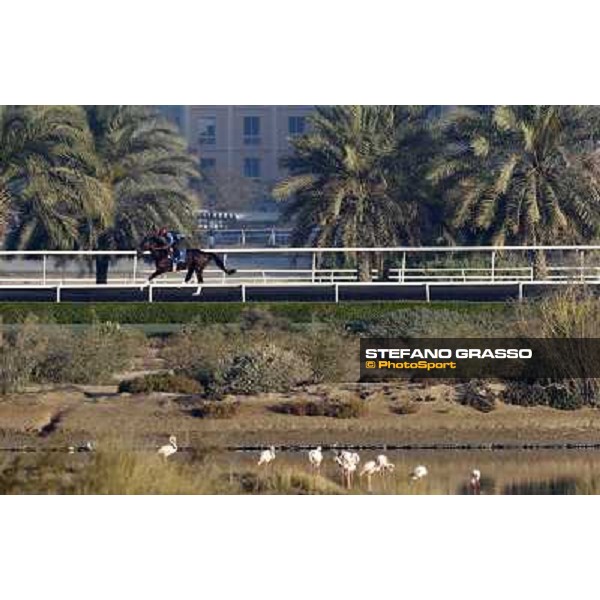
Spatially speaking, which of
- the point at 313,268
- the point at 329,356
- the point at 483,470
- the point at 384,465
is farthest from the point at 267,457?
the point at 313,268

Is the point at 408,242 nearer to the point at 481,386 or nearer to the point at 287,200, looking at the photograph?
the point at 287,200

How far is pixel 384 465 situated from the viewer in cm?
2862

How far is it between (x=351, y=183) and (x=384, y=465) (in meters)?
12.6

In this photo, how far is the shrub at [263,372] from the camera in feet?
111

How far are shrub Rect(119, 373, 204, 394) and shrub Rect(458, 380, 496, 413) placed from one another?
5.00 metres

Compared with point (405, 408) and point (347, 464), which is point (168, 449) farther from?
point (405, 408)

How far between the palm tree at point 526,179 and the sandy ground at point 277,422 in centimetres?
621

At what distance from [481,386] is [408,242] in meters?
6.42

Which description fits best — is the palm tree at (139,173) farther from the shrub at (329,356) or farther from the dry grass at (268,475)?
the dry grass at (268,475)

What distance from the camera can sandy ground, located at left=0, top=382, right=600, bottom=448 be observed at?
32344 millimetres

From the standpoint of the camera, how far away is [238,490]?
90.3 ft

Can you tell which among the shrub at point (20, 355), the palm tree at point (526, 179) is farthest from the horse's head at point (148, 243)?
the palm tree at point (526, 179)

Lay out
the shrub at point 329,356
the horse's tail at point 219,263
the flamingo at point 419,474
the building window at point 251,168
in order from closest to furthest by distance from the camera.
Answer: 1. the flamingo at point 419,474
2. the shrub at point 329,356
3. the horse's tail at point 219,263
4. the building window at point 251,168
